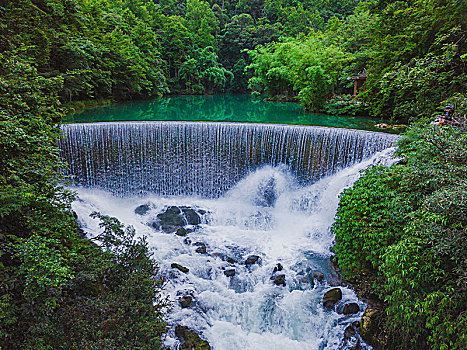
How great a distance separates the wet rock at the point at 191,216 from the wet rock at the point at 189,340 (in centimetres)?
335

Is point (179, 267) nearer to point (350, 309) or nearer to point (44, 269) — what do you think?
point (350, 309)

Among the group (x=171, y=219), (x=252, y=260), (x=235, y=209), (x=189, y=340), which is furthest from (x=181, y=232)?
(x=189, y=340)

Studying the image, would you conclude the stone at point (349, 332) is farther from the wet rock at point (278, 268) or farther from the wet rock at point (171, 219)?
the wet rock at point (171, 219)

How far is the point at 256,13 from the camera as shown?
33.6 metres

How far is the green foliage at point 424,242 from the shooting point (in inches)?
113

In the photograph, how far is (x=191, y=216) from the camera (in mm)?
7633

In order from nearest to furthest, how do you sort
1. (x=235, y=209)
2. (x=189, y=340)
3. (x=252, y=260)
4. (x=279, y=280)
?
(x=189, y=340)
(x=279, y=280)
(x=252, y=260)
(x=235, y=209)

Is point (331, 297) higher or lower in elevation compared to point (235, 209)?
lower

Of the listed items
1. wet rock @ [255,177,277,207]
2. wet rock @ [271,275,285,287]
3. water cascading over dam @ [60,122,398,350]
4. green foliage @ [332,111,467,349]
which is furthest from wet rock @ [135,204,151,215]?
green foliage @ [332,111,467,349]

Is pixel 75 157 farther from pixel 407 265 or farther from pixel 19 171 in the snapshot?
pixel 407 265

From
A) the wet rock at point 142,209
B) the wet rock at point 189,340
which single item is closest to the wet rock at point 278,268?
the wet rock at point 189,340

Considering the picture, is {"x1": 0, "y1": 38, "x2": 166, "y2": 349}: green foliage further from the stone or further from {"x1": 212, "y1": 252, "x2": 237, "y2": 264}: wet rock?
the stone

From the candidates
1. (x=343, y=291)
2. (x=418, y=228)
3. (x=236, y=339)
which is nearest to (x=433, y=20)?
(x=418, y=228)

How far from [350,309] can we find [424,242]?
2.06 meters
